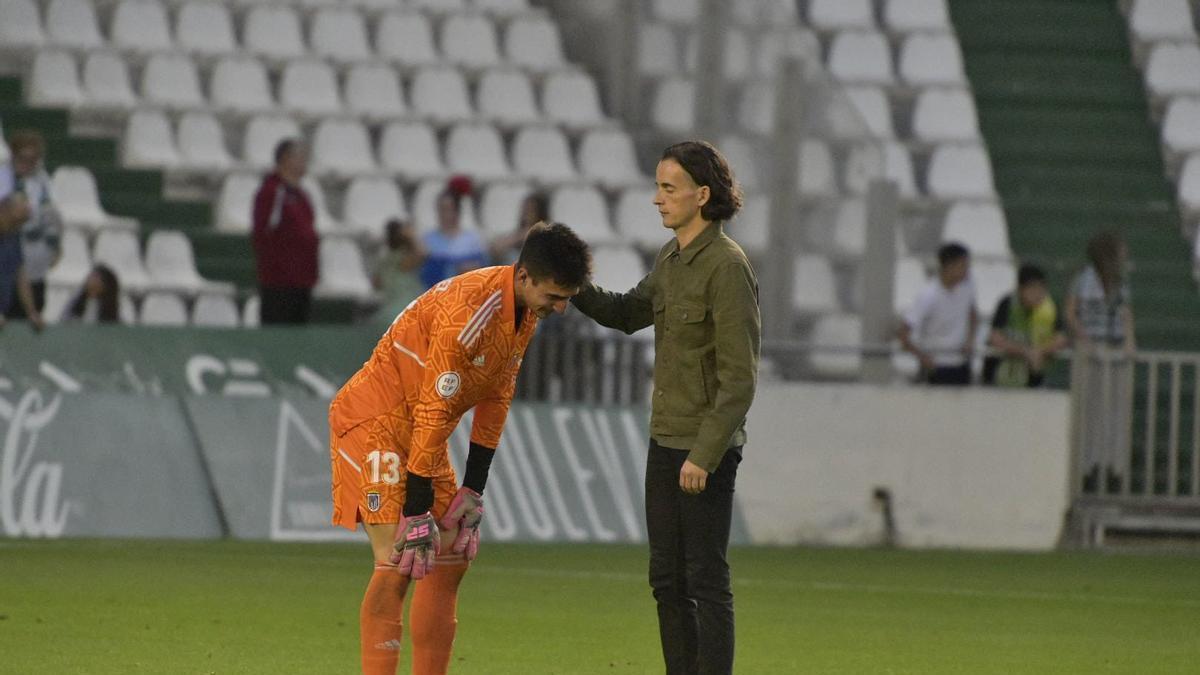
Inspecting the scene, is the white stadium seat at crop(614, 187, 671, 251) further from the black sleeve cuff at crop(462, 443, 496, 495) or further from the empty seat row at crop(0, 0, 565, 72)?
the black sleeve cuff at crop(462, 443, 496, 495)

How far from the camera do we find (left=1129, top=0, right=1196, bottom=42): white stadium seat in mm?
23609

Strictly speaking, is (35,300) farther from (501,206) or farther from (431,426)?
(431,426)

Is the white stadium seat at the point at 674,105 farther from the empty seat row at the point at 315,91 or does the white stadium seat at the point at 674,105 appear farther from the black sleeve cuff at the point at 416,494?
the black sleeve cuff at the point at 416,494

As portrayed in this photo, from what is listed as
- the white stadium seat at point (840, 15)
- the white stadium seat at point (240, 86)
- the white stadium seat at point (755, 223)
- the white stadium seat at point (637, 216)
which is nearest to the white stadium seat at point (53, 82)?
the white stadium seat at point (240, 86)

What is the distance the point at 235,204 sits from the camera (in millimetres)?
19172

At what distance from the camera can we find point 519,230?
17.2 meters

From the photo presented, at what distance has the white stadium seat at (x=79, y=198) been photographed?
1833 cm


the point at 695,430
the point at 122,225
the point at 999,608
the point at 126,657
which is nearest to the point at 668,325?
the point at 695,430

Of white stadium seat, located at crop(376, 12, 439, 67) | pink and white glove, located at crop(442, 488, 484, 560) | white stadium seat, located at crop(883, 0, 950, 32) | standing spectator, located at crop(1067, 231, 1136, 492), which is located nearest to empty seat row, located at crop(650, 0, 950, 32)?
white stadium seat, located at crop(883, 0, 950, 32)

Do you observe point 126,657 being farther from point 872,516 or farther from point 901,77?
point 901,77

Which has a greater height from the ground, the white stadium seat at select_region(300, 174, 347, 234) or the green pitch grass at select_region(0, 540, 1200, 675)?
the white stadium seat at select_region(300, 174, 347, 234)

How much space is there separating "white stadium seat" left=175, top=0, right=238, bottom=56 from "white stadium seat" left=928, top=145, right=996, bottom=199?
6.59 metres

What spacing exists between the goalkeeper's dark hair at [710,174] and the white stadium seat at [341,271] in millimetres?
11629

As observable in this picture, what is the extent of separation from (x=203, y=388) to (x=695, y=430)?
9165 millimetres
